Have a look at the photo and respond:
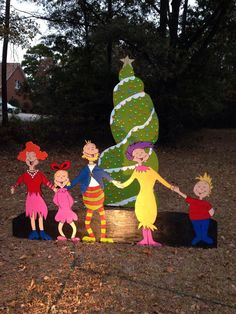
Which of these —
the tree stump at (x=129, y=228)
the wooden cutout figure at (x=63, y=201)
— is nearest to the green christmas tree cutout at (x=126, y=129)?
the tree stump at (x=129, y=228)

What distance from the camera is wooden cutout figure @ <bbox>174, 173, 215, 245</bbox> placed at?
16.8 feet

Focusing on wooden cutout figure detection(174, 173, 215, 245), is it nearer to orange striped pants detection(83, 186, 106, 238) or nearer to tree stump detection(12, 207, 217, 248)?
tree stump detection(12, 207, 217, 248)

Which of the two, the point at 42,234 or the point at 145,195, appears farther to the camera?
the point at 42,234

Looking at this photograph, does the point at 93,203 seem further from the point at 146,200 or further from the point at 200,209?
the point at 200,209

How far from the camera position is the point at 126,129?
674 centimetres

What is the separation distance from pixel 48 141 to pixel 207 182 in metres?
9.68

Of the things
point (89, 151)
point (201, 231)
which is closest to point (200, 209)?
point (201, 231)

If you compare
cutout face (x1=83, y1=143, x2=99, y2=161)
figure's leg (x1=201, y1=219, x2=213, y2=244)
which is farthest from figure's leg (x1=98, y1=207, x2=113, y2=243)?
figure's leg (x1=201, y1=219, x2=213, y2=244)

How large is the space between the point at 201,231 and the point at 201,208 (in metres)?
0.34

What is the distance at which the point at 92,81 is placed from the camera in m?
13.9

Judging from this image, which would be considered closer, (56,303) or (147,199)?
(56,303)

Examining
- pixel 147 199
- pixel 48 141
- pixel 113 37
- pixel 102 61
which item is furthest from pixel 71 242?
pixel 102 61

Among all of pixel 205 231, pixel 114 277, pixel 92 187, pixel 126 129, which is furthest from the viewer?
pixel 126 129

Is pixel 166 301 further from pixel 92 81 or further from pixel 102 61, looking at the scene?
pixel 102 61
